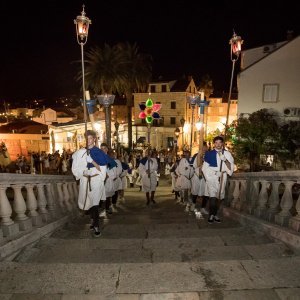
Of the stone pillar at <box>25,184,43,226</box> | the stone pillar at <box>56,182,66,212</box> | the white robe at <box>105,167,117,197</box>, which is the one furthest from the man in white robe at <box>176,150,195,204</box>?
the stone pillar at <box>25,184,43,226</box>

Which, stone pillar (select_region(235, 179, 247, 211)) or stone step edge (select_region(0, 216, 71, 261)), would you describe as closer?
stone step edge (select_region(0, 216, 71, 261))

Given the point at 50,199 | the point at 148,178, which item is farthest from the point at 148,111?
the point at 50,199

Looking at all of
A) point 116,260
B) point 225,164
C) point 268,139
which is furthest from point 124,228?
point 268,139

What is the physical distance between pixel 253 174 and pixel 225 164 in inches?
26.1

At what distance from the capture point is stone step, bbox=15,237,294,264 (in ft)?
12.8

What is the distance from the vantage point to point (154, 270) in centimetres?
342

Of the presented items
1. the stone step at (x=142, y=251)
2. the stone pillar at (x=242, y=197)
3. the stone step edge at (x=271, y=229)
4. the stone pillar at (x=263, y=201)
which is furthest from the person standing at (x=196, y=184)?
the stone step at (x=142, y=251)

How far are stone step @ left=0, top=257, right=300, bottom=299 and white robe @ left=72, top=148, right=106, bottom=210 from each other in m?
1.98

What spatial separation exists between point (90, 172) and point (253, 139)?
14.7m

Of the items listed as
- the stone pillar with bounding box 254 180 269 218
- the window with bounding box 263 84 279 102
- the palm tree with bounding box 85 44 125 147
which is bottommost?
the stone pillar with bounding box 254 180 269 218

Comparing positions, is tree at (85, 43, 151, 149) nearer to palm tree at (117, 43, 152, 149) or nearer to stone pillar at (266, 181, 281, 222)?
palm tree at (117, 43, 152, 149)

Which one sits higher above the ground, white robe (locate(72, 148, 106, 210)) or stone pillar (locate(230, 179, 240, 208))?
white robe (locate(72, 148, 106, 210))

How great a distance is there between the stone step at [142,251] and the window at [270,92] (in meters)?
18.8

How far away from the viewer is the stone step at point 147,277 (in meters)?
3.13
